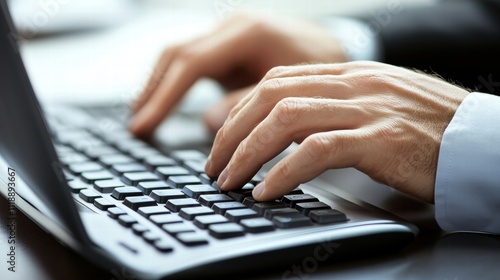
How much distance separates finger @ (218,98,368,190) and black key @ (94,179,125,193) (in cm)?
9

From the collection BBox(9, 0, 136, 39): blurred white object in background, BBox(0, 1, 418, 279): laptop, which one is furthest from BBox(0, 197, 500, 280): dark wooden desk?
BBox(9, 0, 136, 39): blurred white object in background

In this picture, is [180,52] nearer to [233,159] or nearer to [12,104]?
[233,159]

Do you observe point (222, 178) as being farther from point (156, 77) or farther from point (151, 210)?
point (156, 77)

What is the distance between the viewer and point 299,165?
53cm

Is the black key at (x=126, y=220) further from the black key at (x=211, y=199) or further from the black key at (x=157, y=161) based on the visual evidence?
the black key at (x=157, y=161)

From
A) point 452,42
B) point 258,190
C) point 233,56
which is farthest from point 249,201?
point 452,42

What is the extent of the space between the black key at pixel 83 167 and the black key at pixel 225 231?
8.2 inches

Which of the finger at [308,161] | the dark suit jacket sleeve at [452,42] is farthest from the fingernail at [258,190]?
the dark suit jacket sleeve at [452,42]

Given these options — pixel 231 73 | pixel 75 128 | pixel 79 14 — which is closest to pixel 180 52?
pixel 231 73

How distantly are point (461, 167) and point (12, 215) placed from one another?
1.21 feet

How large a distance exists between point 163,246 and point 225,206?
3.5 inches

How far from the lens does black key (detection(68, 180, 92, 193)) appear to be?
1.87ft

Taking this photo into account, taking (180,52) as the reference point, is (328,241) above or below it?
below

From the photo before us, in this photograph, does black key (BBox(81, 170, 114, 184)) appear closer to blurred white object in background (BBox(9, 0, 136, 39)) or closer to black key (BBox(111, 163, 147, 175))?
black key (BBox(111, 163, 147, 175))
